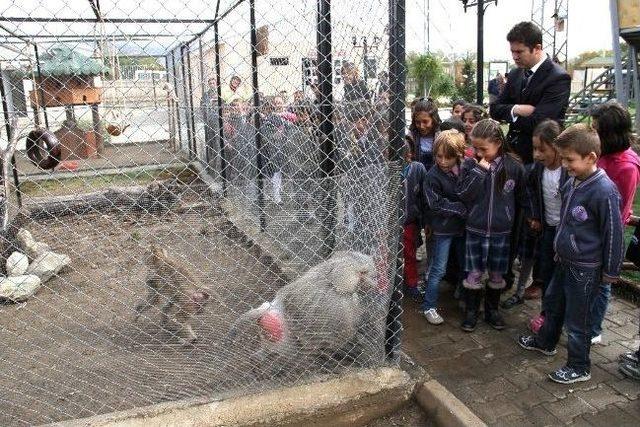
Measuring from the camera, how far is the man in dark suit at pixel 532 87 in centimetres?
327

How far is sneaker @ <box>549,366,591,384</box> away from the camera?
8.62 ft

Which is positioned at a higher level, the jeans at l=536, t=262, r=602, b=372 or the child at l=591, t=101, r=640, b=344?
the child at l=591, t=101, r=640, b=344

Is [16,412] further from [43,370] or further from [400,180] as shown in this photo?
[400,180]

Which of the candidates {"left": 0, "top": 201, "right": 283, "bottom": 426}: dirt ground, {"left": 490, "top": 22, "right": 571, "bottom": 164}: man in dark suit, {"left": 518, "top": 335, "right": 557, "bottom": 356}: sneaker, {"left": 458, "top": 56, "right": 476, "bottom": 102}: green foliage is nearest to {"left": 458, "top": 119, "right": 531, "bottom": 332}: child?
{"left": 518, "top": 335, "right": 557, "bottom": 356}: sneaker

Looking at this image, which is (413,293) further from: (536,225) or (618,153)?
(618,153)

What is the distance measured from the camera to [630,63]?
10453 mm

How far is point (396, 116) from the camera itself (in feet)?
8.23

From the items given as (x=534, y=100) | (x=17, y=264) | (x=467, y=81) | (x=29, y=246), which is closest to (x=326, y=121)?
(x=534, y=100)

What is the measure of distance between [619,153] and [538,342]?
1.16 meters

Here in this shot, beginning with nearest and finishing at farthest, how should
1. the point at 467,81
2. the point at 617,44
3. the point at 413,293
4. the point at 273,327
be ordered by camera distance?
1. the point at 273,327
2. the point at 413,293
3. the point at 617,44
4. the point at 467,81

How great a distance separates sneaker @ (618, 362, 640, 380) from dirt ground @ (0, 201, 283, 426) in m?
1.99

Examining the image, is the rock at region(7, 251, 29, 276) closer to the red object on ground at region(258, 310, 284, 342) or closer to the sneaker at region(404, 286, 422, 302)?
the red object on ground at region(258, 310, 284, 342)

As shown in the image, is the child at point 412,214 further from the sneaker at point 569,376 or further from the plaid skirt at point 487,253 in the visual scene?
the sneaker at point 569,376

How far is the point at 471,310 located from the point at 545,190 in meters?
0.89
